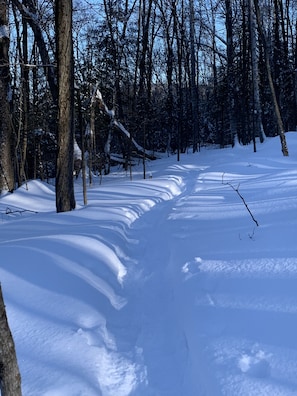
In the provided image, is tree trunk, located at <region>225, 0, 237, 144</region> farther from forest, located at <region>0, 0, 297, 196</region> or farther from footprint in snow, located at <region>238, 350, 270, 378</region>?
footprint in snow, located at <region>238, 350, 270, 378</region>

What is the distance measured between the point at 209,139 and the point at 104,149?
64.6 ft

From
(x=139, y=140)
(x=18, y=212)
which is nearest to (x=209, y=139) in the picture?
(x=139, y=140)

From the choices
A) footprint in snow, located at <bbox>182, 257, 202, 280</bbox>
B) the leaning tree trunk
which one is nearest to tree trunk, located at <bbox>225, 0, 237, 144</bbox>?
footprint in snow, located at <bbox>182, 257, 202, 280</bbox>

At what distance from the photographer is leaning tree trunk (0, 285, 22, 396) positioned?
72.5 inches

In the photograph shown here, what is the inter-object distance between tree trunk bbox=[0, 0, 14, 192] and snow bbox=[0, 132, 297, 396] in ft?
14.5

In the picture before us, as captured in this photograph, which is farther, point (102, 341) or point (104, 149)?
point (104, 149)

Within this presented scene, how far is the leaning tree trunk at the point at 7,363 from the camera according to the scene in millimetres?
1841

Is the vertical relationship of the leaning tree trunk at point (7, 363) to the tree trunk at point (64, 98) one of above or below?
below

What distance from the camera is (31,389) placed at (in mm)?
2471

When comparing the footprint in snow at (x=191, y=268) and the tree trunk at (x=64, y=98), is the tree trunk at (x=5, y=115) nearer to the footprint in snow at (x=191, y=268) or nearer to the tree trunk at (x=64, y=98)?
the tree trunk at (x=64, y=98)

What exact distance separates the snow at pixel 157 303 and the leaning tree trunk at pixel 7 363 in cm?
60

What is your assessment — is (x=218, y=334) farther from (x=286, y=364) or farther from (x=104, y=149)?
(x=104, y=149)

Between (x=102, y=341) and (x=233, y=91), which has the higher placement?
(x=233, y=91)

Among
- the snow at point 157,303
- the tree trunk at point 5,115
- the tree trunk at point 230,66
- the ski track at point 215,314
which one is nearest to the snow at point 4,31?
the tree trunk at point 5,115
